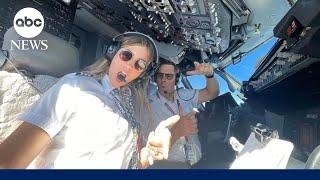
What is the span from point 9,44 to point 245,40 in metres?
0.96

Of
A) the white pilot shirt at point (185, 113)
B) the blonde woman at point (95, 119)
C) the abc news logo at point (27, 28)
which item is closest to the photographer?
the blonde woman at point (95, 119)

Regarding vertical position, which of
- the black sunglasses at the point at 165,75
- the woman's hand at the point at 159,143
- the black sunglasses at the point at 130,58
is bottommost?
the woman's hand at the point at 159,143

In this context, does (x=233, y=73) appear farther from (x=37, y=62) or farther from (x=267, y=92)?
(x=37, y=62)

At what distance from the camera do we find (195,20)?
153cm

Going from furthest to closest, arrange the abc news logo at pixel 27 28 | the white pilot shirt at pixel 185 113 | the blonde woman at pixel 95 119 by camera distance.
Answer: the white pilot shirt at pixel 185 113 → the abc news logo at pixel 27 28 → the blonde woman at pixel 95 119

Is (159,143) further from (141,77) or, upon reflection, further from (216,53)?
(216,53)

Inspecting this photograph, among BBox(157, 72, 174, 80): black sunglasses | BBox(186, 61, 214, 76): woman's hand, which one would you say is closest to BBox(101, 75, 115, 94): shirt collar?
BBox(157, 72, 174, 80): black sunglasses

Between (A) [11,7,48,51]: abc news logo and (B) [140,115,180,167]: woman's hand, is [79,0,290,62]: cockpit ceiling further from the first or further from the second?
(B) [140,115,180,167]: woman's hand

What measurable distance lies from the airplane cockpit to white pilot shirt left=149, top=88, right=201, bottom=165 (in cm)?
3

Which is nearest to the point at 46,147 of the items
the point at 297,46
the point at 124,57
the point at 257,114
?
the point at 124,57

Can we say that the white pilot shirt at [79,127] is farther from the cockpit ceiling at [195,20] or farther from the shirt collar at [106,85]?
the cockpit ceiling at [195,20]

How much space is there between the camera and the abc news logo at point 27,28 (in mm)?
1429

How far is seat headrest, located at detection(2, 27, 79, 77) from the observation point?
4.71 feet

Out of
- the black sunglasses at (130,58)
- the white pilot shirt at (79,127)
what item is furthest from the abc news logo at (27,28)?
the black sunglasses at (130,58)
